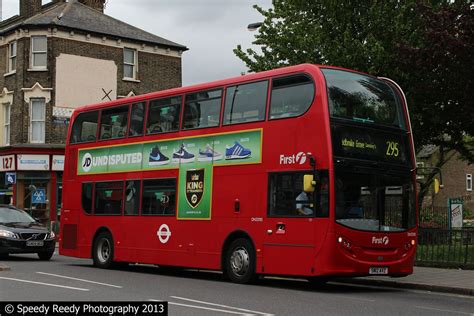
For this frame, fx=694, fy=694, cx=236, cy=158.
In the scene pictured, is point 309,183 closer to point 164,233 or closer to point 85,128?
point 164,233

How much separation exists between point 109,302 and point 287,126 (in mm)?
5279

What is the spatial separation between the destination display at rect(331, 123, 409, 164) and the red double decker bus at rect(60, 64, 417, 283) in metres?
0.03

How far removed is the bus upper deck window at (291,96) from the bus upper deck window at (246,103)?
30 cm

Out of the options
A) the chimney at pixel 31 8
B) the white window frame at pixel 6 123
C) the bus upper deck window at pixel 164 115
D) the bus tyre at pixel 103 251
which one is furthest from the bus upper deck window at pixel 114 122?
the chimney at pixel 31 8

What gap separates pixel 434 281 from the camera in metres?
14.9

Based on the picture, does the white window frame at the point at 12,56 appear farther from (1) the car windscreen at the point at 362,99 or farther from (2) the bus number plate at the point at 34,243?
(1) the car windscreen at the point at 362,99

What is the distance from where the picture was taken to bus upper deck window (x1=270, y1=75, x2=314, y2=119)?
13508 millimetres

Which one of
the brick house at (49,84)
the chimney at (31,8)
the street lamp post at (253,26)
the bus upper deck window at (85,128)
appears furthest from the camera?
the chimney at (31,8)

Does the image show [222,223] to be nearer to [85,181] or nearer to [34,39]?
[85,181]

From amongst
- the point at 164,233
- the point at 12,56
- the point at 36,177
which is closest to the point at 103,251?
the point at 164,233

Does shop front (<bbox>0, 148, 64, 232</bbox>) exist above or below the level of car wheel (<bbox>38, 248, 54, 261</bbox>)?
above

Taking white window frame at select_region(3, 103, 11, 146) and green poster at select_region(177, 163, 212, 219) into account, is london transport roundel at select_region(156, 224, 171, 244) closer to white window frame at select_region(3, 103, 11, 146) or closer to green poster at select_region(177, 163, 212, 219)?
green poster at select_region(177, 163, 212, 219)

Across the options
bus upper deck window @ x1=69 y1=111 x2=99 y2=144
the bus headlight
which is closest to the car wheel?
the bus headlight

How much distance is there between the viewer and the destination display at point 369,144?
13109 millimetres
